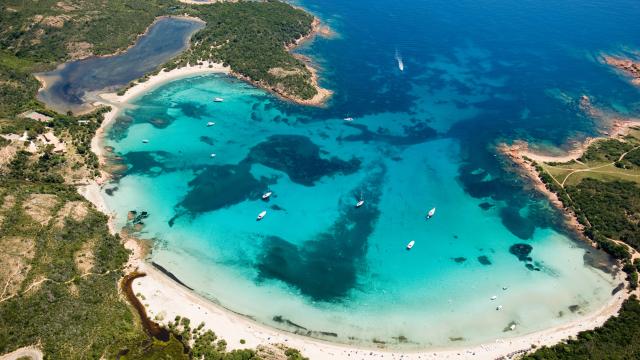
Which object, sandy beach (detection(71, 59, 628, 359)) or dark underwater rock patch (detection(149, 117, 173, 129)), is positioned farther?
dark underwater rock patch (detection(149, 117, 173, 129))

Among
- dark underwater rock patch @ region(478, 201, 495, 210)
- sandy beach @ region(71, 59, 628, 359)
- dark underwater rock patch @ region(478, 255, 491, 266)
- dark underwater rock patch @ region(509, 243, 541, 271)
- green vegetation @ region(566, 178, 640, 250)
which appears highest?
green vegetation @ region(566, 178, 640, 250)

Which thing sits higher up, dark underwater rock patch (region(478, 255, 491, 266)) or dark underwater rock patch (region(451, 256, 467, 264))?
dark underwater rock patch (region(478, 255, 491, 266))

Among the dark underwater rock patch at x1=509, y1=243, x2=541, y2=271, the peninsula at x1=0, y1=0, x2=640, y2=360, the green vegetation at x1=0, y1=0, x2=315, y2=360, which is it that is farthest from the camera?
the dark underwater rock patch at x1=509, y1=243, x2=541, y2=271

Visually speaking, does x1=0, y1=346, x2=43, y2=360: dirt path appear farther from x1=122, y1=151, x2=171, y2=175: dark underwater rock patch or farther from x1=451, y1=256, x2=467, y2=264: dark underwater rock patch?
x1=451, y1=256, x2=467, y2=264: dark underwater rock patch

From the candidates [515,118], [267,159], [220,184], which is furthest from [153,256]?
[515,118]

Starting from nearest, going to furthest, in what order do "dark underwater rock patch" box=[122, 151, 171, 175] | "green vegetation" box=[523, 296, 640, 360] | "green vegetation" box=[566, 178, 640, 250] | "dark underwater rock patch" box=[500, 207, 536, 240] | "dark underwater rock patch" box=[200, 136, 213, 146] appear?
1. "green vegetation" box=[523, 296, 640, 360]
2. "green vegetation" box=[566, 178, 640, 250]
3. "dark underwater rock patch" box=[500, 207, 536, 240]
4. "dark underwater rock patch" box=[122, 151, 171, 175]
5. "dark underwater rock patch" box=[200, 136, 213, 146]

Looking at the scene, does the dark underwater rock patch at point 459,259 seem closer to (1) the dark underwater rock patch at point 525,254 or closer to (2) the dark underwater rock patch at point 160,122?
(1) the dark underwater rock patch at point 525,254

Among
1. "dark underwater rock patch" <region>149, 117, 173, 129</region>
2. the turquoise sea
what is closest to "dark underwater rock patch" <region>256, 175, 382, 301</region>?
the turquoise sea
